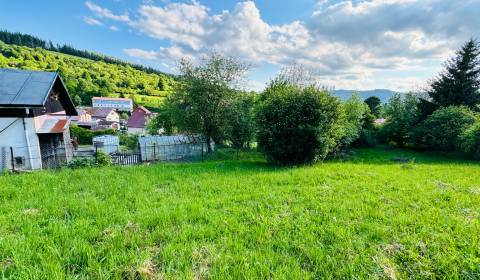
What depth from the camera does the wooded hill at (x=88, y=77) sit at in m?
68.1

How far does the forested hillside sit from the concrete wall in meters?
68.4

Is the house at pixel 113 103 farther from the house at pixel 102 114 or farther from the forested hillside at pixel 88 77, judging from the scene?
the house at pixel 102 114

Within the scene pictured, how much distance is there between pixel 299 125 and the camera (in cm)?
927

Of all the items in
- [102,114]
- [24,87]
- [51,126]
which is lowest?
[51,126]

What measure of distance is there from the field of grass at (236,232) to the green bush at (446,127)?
1332 cm

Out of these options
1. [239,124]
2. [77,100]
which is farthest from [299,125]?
[77,100]

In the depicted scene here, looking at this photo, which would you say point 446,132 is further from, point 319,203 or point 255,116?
point 319,203

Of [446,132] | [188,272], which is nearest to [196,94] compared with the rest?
[188,272]

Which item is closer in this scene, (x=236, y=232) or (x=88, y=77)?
(x=236, y=232)

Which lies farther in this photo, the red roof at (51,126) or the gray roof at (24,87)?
the red roof at (51,126)

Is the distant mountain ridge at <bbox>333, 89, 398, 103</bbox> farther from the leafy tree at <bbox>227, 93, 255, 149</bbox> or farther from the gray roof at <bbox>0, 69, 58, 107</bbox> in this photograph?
the gray roof at <bbox>0, 69, 58, 107</bbox>

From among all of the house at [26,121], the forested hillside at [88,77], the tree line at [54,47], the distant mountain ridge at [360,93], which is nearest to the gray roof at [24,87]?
the house at [26,121]

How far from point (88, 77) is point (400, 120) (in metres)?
95.6

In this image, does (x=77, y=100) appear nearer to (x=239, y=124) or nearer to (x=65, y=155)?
(x=65, y=155)
